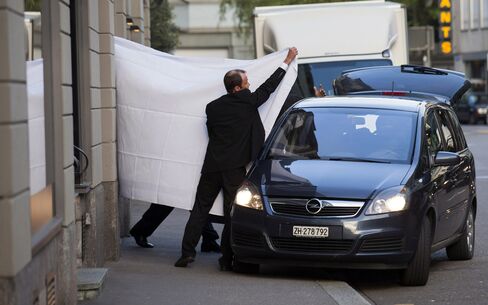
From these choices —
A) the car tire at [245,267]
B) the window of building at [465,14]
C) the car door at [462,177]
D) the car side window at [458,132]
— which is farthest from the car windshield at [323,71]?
the window of building at [465,14]

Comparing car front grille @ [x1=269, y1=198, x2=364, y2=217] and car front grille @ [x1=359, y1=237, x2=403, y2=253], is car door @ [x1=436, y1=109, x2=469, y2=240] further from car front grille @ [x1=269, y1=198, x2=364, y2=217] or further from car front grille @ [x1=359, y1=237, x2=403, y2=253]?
car front grille @ [x1=269, y1=198, x2=364, y2=217]

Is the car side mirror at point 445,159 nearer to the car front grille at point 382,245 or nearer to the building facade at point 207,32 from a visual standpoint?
the car front grille at point 382,245

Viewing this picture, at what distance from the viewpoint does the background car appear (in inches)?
392

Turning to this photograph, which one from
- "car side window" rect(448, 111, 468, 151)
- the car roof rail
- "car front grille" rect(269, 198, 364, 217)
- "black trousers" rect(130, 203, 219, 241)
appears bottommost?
"black trousers" rect(130, 203, 219, 241)

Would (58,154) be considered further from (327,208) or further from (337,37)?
(337,37)

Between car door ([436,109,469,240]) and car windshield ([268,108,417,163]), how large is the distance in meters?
0.55

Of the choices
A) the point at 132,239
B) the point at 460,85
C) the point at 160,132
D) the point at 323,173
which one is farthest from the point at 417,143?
the point at 132,239

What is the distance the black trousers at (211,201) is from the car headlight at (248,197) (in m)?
0.45

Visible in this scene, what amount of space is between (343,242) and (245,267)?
1312 mm

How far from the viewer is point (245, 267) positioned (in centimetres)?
1088

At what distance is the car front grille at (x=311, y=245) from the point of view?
992 centimetres

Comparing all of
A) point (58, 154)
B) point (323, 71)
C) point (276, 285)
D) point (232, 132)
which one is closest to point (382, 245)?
point (276, 285)

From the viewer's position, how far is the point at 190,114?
38.1 ft

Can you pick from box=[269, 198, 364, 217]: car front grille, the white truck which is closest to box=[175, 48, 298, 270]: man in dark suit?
box=[269, 198, 364, 217]: car front grille
